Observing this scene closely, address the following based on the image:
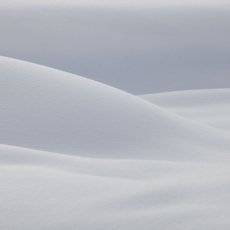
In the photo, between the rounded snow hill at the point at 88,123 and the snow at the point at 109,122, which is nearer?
the snow at the point at 109,122

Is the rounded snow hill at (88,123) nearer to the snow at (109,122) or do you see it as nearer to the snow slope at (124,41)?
the snow at (109,122)

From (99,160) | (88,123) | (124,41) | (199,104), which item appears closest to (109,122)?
(88,123)

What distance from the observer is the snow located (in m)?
0.90

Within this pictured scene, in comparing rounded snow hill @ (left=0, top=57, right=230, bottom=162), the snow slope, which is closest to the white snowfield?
rounded snow hill @ (left=0, top=57, right=230, bottom=162)

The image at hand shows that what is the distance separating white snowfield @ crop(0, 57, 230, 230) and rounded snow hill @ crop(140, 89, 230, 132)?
20 millimetres

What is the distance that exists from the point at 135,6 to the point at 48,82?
5.49 ft

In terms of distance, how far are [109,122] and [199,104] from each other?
987 mm

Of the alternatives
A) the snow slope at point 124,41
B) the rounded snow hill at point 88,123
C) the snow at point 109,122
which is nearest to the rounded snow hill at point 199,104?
the snow at point 109,122

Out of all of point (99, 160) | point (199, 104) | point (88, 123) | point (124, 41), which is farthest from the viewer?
point (124, 41)

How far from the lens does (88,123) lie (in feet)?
5.05

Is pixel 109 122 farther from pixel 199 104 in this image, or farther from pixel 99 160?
pixel 199 104

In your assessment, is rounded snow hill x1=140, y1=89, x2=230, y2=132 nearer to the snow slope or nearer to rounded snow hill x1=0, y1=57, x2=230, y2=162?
the snow slope

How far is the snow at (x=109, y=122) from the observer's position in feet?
2.94

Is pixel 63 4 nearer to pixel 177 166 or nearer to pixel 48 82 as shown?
pixel 48 82
